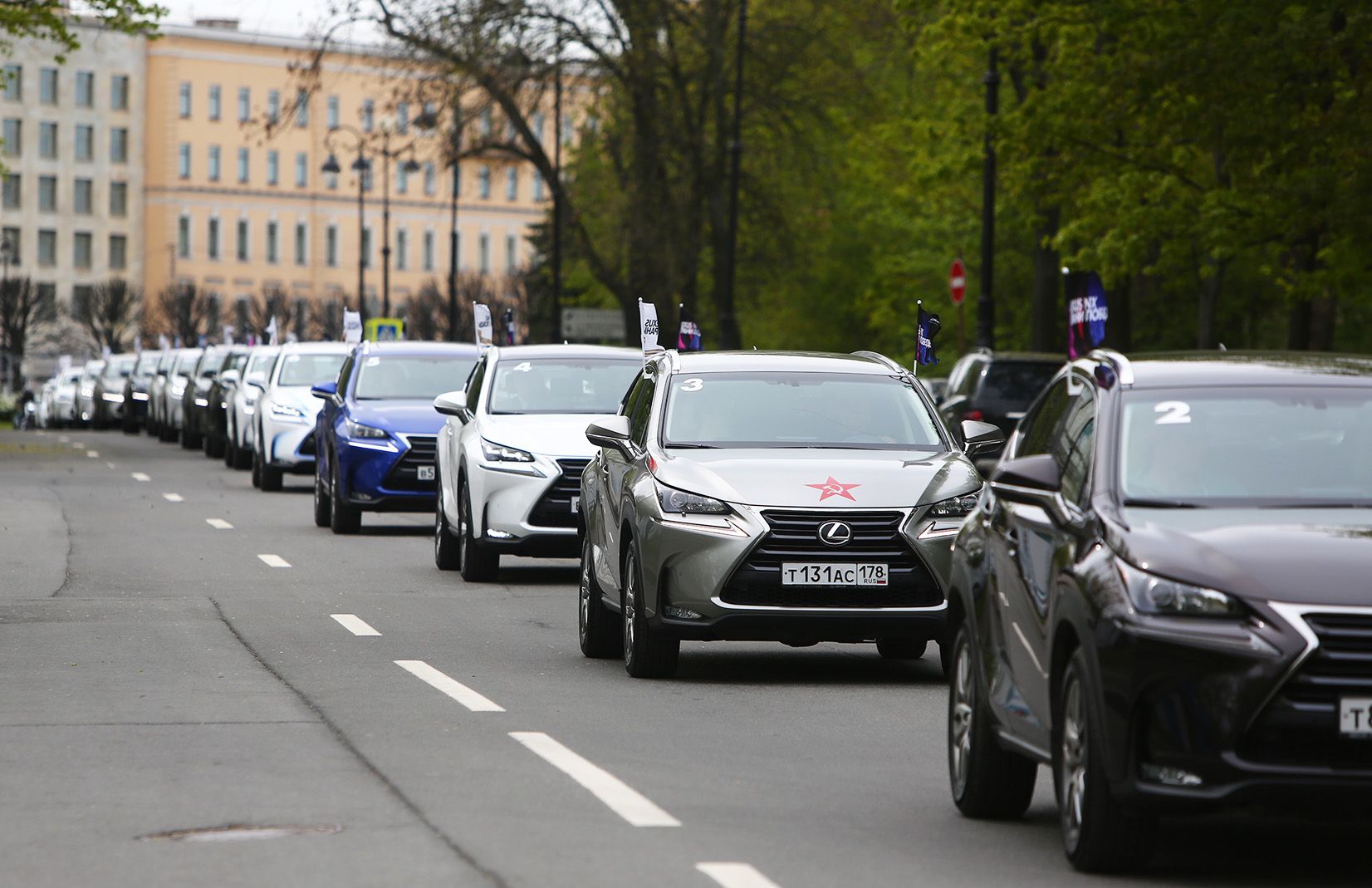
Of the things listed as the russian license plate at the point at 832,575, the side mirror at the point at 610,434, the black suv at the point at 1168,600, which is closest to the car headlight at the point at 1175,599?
the black suv at the point at 1168,600

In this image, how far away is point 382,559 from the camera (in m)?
21.5

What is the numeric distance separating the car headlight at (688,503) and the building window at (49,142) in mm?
145739

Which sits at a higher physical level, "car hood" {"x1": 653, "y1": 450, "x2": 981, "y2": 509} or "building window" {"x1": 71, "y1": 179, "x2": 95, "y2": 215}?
"building window" {"x1": 71, "y1": 179, "x2": 95, "y2": 215}

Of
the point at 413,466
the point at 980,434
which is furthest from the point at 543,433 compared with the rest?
the point at 980,434

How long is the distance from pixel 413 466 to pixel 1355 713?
1772cm

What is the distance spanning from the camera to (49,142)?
15275cm

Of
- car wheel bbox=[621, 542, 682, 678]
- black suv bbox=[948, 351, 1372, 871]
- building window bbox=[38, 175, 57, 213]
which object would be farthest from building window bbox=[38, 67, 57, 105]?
black suv bbox=[948, 351, 1372, 871]

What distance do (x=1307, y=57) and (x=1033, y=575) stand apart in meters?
22.9

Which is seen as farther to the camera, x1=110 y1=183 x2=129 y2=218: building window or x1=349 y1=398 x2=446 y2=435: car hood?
x1=110 y1=183 x2=129 y2=218: building window

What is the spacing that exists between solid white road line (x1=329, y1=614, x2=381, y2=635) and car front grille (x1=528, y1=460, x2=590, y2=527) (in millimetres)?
2564

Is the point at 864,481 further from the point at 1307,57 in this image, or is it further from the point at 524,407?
the point at 1307,57

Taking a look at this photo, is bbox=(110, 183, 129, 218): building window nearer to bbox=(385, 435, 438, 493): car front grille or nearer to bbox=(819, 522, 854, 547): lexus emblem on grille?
bbox=(385, 435, 438, 493): car front grille

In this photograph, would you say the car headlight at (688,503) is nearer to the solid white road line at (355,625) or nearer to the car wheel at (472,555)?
the solid white road line at (355,625)

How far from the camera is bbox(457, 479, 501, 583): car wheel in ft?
62.2
